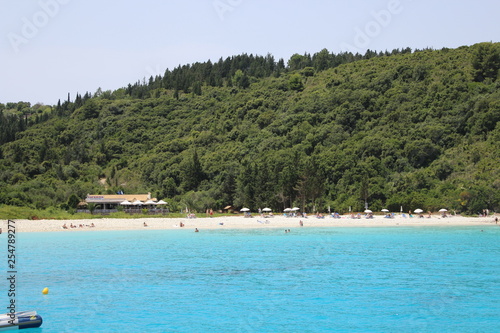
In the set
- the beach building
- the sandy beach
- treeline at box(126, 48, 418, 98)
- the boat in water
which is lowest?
the boat in water

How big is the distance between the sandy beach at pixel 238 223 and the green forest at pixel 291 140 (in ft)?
21.5

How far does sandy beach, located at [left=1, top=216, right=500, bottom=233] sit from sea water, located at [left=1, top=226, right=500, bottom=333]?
14117 mm

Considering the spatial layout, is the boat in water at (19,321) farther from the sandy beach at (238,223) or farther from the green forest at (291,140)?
the green forest at (291,140)

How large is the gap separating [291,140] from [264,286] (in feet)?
272

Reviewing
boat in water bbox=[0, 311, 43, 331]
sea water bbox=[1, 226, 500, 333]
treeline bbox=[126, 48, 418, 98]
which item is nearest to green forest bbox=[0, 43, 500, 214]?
treeline bbox=[126, 48, 418, 98]

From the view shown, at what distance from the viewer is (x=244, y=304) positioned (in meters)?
20.6

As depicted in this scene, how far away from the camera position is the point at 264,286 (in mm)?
23781

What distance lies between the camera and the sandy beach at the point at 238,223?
185 feet

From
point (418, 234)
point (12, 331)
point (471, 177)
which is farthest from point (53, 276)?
point (471, 177)

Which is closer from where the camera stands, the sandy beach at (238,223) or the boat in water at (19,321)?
the boat in water at (19,321)

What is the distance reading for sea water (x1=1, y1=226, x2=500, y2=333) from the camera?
59.6 ft

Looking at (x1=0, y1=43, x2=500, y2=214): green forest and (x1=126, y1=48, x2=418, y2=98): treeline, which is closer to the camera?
(x1=0, y1=43, x2=500, y2=214): green forest

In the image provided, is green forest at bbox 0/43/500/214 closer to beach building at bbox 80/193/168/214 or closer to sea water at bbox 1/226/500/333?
beach building at bbox 80/193/168/214

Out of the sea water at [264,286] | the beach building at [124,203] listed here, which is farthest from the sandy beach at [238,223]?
the sea water at [264,286]
